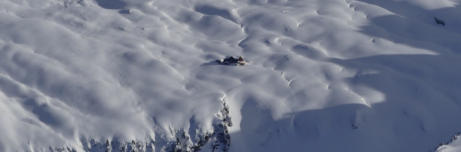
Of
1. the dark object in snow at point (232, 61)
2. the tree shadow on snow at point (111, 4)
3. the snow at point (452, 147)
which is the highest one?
the snow at point (452, 147)

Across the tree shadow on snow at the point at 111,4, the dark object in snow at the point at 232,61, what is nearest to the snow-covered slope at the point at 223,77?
the tree shadow on snow at the point at 111,4

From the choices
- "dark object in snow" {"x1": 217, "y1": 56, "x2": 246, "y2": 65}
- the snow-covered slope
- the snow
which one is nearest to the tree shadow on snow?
the snow-covered slope

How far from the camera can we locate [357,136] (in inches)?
861

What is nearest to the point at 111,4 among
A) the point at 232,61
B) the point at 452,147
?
the point at 232,61

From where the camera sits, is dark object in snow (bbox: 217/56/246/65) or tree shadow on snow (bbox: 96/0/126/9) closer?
dark object in snow (bbox: 217/56/246/65)

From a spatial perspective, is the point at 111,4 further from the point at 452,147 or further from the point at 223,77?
the point at 452,147

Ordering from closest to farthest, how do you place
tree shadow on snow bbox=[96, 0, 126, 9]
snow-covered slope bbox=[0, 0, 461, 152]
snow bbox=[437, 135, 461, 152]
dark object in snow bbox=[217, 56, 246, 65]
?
snow bbox=[437, 135, 461, 152] < snow-covered slope bbox=[0, 0, 461, 152] < dark object in snow bbox=[217, 56, 246, 65] < tree shadow on snow bbox=[96, 0, 126, 9]

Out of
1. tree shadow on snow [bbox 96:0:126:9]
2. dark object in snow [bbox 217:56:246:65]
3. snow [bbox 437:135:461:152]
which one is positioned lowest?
tree shadow on snow [bbox 96:0:126:9]

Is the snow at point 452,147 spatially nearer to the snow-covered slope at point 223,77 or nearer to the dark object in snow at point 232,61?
the snow-covered slope at point 223,77

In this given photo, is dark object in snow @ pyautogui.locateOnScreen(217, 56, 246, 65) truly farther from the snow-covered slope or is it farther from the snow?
the snow

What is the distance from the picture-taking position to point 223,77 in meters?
24.0

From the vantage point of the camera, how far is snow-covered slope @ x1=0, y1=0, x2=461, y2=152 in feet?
70.0

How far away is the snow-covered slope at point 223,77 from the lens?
70.0ft

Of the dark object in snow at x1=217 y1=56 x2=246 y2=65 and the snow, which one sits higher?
the snow
